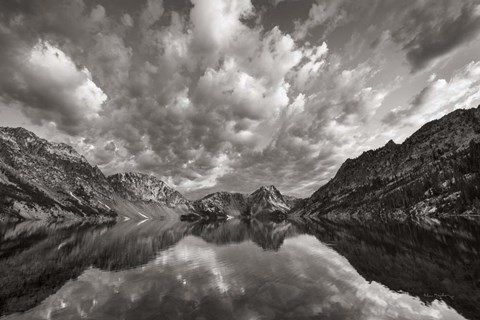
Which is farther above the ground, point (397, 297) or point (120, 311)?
point (120, 311)

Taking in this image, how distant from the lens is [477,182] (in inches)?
7387

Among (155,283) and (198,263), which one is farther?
(198,263)

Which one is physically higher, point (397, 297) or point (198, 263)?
point (198, 263)

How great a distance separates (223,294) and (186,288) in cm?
577

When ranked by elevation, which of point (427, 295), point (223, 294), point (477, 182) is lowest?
point (427, 295)

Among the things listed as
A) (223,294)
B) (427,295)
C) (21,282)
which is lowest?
(427,295)

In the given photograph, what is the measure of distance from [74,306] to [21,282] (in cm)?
1611

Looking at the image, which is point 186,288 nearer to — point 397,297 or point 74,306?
point 74,306

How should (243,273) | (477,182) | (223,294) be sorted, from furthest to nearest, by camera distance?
(477,182) → (243,273) → (223,294)

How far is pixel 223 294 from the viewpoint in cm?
3200

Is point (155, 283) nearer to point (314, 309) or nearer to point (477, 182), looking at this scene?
point (314, 309)

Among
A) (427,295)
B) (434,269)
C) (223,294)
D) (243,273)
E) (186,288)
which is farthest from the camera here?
(243,273)

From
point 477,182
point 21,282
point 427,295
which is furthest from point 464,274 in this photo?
point 477,182

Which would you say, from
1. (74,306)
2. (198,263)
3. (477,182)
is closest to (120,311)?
(74,306)
